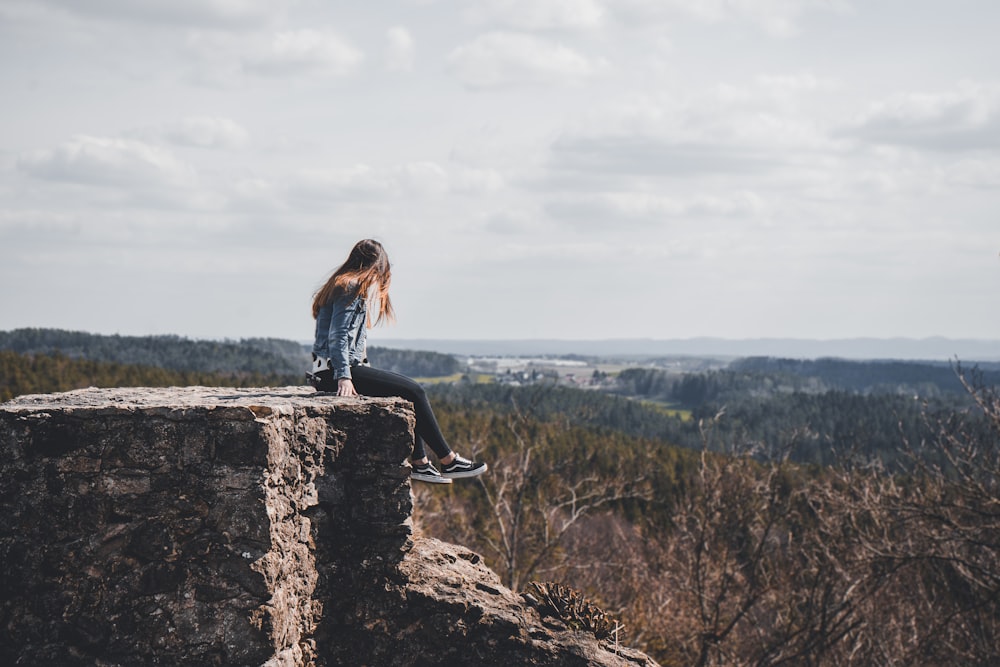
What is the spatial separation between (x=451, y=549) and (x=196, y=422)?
3083 millimetres

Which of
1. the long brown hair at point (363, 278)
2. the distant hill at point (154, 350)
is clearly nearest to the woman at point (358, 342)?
the long brown hair at point (363, 278)

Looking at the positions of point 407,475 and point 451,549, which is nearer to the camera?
point 407,475

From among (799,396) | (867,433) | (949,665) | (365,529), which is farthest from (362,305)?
(799,396)

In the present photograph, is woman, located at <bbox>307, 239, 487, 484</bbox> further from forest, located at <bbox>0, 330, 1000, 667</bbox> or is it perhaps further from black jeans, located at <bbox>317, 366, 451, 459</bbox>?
forest, located at <bbox>0, 330, 1000, 667</bbox>

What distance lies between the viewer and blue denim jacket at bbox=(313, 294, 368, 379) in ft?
24.1

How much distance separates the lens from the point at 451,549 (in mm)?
8039

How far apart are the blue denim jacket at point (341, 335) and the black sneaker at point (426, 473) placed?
1078mm

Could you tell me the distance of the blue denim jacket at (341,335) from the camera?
24.1ft

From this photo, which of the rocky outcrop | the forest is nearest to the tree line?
the forest

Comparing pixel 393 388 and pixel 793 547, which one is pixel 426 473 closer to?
pixel 393 388

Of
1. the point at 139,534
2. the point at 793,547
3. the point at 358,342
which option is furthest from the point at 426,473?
the point at 793,547

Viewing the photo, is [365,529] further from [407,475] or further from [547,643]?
[547,643]

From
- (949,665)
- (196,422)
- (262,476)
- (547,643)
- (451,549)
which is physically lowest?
(949,665)

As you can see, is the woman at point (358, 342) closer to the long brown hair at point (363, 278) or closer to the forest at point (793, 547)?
the long brown hair at point (363, 278)
